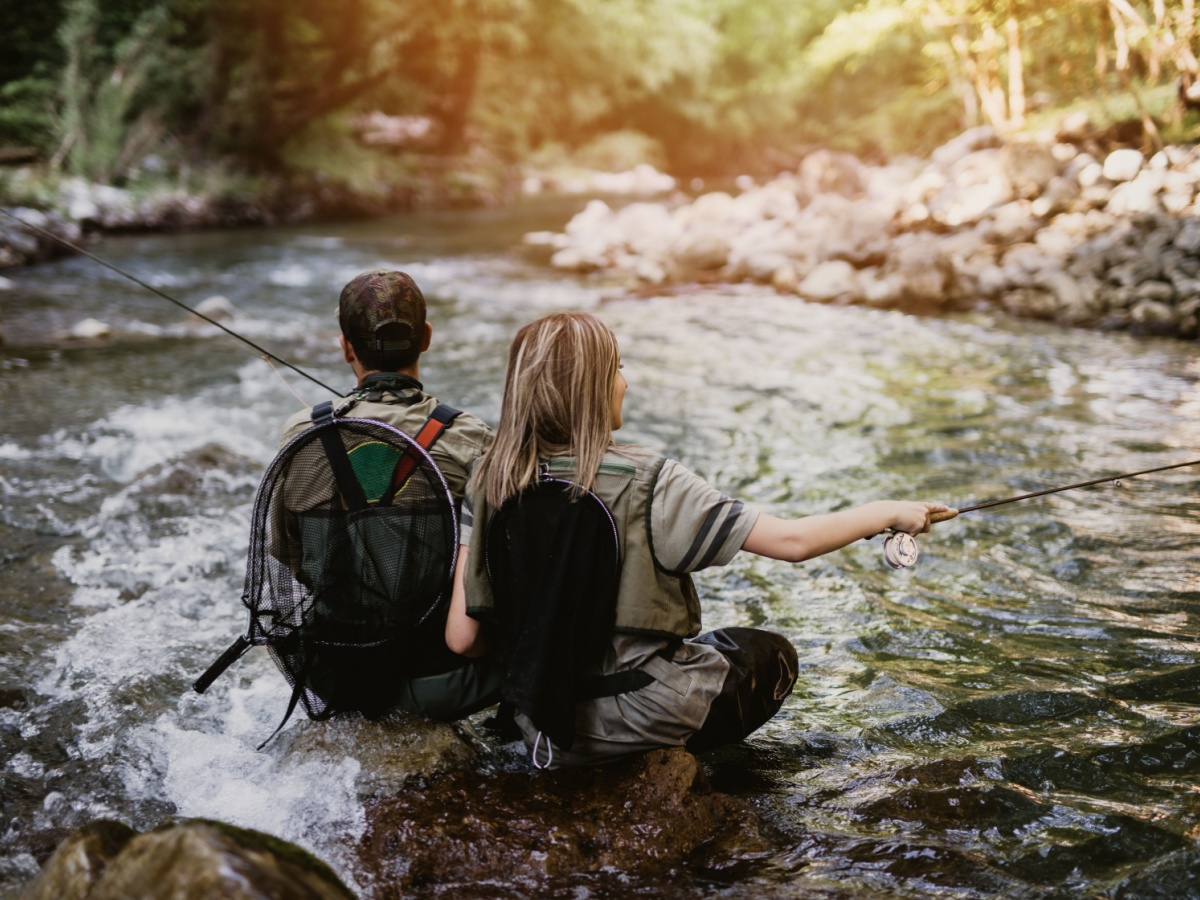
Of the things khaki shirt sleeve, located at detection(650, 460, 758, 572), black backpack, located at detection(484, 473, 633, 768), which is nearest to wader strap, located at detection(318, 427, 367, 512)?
black backpack, located at detection(484, 473, 633, 768)

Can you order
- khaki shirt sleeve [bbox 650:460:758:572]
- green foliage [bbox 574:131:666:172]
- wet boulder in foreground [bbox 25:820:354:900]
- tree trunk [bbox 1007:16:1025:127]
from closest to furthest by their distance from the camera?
wet boulder in foreground [bbox 25:820:354:900] < khaki shirt sleeve [bbox 650:460:758:572] < tree trunk [bbox 1007:16:1025:127] < green foliage [bbox 574:131:666:172]

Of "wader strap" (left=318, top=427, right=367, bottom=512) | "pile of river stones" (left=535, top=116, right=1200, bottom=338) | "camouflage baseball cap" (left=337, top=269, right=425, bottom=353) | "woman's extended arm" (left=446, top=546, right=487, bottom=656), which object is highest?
"pile of river stones" (left=535, top=116, right=1200, bottom=338)

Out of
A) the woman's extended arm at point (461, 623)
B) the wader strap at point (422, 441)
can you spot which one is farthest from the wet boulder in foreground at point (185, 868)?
the wader strap at point (422, 441)

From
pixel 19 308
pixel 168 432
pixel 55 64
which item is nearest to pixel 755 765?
pixel 168 432

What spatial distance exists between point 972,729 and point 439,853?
6.28ft

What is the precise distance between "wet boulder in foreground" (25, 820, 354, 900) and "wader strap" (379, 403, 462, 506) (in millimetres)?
1021

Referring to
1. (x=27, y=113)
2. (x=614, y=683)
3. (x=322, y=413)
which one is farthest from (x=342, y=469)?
(x=27, y=113)

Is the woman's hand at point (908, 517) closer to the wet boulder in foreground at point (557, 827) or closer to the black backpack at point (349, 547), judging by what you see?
the wet boulder in foreground at point (557, 827)

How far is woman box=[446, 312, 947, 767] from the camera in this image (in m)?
2.42

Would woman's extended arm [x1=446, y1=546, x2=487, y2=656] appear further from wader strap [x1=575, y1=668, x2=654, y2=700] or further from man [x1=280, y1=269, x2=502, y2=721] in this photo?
wader strap [x1=575, y1=668, x2=654, y2=700]

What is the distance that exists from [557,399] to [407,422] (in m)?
0.60

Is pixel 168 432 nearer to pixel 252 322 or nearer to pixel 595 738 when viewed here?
pixel 252 322

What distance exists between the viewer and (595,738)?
2.66 m

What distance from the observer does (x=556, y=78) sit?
1606 inches
